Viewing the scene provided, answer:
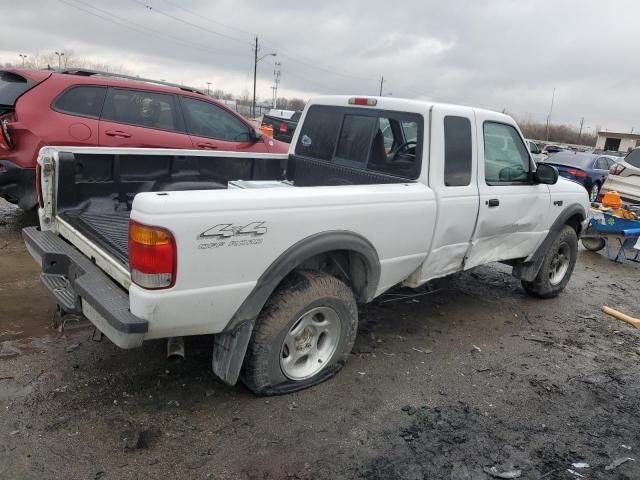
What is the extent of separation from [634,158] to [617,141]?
64.2 m

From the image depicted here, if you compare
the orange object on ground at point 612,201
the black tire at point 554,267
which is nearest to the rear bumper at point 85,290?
the black tire at point 554,267

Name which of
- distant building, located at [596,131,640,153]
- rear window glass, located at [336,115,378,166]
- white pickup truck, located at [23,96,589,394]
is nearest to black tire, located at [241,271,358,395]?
white pickup truck, located at [23,96,589,394]

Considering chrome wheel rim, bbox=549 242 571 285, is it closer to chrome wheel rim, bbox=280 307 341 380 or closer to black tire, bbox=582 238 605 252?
black tire, bbox=582 238 605 252

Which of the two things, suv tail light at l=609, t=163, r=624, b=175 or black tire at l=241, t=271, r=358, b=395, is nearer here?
black tire at l=241, t=271, r=358, b=395

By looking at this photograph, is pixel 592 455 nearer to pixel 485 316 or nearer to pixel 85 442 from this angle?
pixel 485 316

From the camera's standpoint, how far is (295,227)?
301 centimetres

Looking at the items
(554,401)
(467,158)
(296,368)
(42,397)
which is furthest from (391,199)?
(42,397)

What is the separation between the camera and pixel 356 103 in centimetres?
446

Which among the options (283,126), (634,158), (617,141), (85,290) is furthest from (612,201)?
(617,141)

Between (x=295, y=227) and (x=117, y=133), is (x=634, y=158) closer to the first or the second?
(x=117, y=133)

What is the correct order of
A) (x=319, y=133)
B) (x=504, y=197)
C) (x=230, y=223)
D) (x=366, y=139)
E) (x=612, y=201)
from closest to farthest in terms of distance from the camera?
(x=230, y=223)
(x=366, y=139)
(x=504, y=197)
(x=319, y=133)
(x=612, y=201)

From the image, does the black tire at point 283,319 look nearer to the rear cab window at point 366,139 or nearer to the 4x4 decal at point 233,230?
the 4x4 decal at point 233,230

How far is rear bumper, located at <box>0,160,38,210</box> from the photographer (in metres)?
5.77

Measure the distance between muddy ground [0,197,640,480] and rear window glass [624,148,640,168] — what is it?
759cm
